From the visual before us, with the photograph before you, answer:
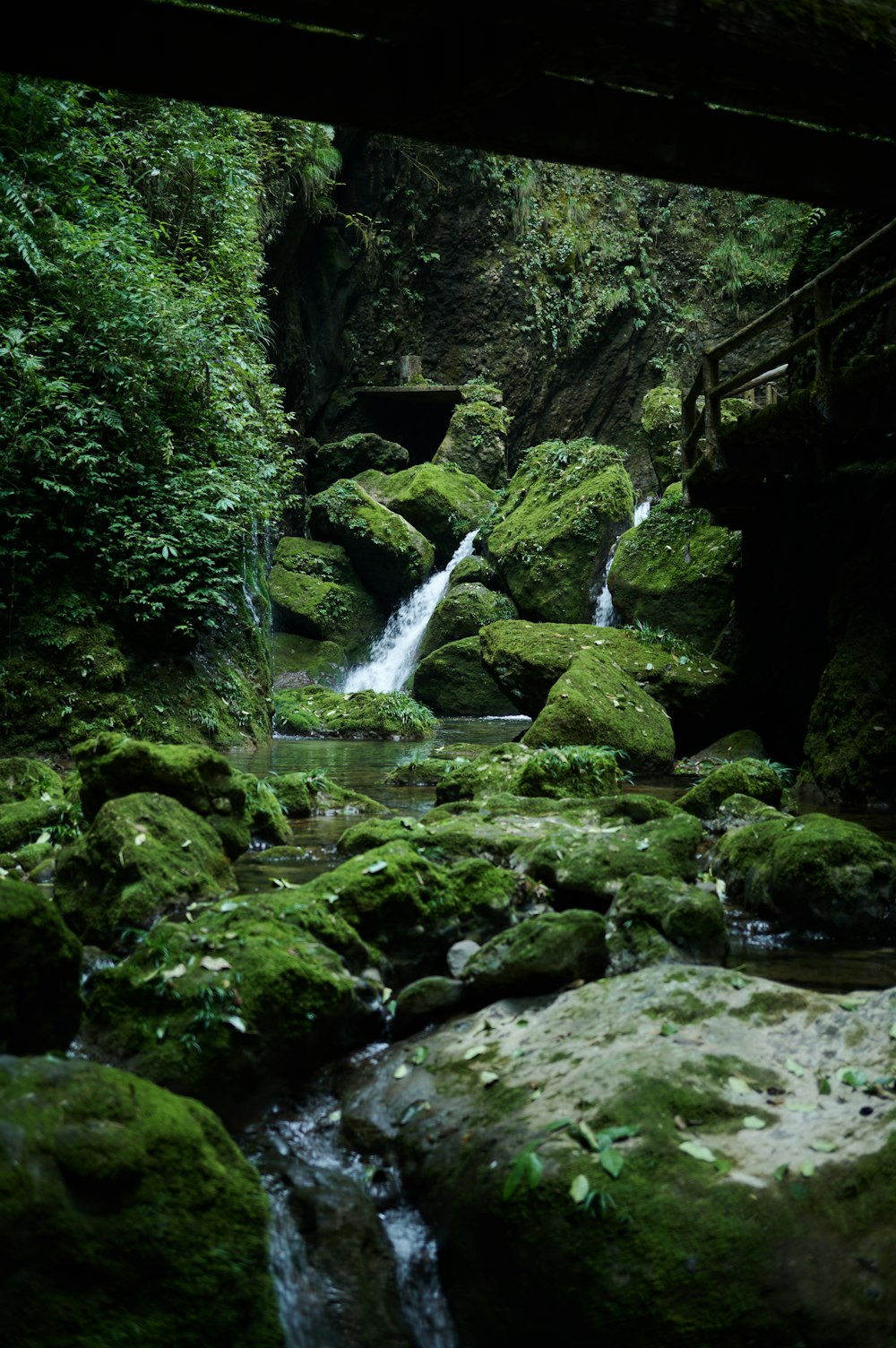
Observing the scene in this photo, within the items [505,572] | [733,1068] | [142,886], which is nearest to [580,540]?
[505,572]

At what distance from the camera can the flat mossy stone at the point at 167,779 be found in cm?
535

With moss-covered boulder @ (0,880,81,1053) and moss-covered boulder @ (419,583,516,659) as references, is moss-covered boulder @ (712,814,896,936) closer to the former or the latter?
moss-covered boulder @ (0,880,81,1053)

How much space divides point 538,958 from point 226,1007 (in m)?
1.24

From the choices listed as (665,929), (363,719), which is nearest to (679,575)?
(363,719)

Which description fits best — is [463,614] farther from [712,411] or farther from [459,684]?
[712,411]

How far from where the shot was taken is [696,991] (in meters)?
3.40

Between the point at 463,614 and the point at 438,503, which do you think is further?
the point at 438,503

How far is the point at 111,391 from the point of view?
10.3 m

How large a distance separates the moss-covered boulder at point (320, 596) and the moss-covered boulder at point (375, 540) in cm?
36

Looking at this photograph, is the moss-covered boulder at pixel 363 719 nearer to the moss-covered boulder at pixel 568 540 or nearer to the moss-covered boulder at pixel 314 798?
the moss-covered boulder at pixel 568 540

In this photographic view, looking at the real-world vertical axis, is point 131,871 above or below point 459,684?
below

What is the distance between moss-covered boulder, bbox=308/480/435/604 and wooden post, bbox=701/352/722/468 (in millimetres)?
10357

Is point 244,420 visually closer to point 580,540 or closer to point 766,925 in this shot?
point 580,540

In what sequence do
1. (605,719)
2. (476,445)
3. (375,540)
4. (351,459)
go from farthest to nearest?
(351,459) < (476,445) < (375,540) < (605,719)
